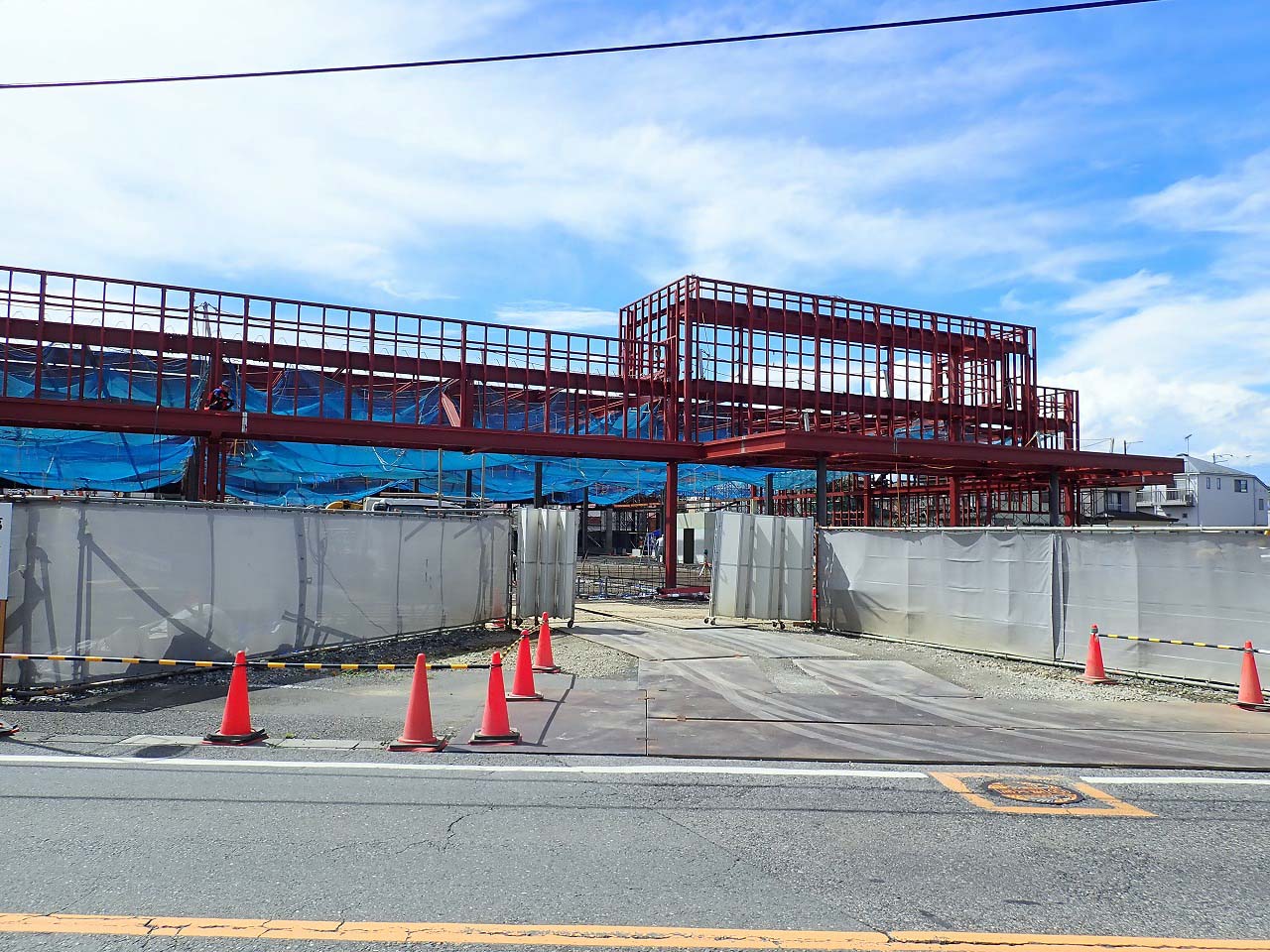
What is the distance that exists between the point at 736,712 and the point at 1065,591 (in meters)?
6.19

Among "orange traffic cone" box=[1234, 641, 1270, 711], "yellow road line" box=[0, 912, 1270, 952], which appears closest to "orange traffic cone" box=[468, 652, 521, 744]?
"yellow road line" box=[0, 912, 1270, 952]

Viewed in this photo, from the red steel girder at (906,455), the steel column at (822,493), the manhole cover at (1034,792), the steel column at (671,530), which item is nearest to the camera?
the manhole cover at (1034,792)

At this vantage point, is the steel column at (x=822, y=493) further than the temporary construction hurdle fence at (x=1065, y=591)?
Yes

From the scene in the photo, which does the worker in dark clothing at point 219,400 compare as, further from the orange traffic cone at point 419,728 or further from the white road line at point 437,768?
the orange traffic cone at point 419,728

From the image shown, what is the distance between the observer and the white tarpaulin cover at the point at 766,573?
57.2ft

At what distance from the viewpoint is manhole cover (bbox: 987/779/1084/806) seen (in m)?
6.35

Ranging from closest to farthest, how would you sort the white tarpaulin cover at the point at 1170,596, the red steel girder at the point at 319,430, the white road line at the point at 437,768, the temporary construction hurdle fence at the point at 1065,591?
1. the white road line at the point at 437,768
2. the white tarpaulin cover at the point at 1170,596
3. the temporary construction hurdle fence at the point at 1065,591
4. the red steel girder at the point at 319,430

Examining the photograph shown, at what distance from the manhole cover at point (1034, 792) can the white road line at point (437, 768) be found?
0.58 metres

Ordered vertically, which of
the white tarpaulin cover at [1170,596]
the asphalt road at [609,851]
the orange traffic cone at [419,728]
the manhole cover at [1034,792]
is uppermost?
the white tarpaulin cover at [1170,596]

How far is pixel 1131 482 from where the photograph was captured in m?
36.8

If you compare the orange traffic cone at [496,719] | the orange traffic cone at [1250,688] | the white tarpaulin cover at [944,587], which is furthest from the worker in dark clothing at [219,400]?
the orange traffic cone at [1250,688]

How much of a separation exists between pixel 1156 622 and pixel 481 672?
8792mm

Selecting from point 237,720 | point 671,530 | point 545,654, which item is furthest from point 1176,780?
point 671,530

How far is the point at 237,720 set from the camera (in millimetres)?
7906
